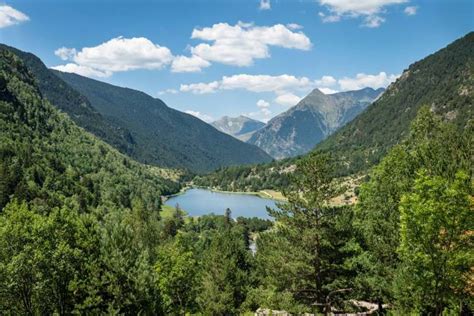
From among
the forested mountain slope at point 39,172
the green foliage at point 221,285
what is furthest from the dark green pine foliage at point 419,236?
the forested mountain slope at point 39,172

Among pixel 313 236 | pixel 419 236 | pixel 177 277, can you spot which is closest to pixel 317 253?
pixel 313 236

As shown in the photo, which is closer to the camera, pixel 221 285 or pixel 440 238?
pixel 440 238

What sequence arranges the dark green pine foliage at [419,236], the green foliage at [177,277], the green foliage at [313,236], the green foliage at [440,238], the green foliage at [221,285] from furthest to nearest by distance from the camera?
1. the green foliage at [221,285]
2. the green foliage at [177,277]
3. the green foliage at [313,236]
4. the dark green pine foliage at [419,236]
5. the green foliage at [440,238]

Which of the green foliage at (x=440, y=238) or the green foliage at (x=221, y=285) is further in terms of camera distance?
the green foliage at (x=221, y=285)

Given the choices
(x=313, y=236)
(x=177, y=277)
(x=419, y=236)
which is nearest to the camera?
(x=419, y=236)

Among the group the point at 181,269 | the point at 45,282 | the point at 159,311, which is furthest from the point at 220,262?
the point at 45,282

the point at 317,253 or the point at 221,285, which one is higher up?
the point at 317,253

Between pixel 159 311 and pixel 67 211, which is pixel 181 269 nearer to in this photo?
pixel 159 311

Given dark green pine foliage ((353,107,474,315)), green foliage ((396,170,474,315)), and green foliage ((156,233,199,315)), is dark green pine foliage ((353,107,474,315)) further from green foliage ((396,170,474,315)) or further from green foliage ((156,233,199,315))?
green foliage ((156,233,199,315))

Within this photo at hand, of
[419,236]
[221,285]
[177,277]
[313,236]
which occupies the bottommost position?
[221,285]

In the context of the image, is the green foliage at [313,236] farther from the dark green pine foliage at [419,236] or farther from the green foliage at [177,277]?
the green foliage at [177,277]

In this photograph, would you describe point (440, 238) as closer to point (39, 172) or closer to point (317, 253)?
point (317, 253)

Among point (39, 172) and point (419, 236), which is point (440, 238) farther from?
point (39, 172)

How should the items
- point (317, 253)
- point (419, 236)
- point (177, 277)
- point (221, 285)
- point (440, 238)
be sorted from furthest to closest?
point (221, 285) < point (177, 277) < point (317, 253) < point (419, 236) < point (440, 238)
